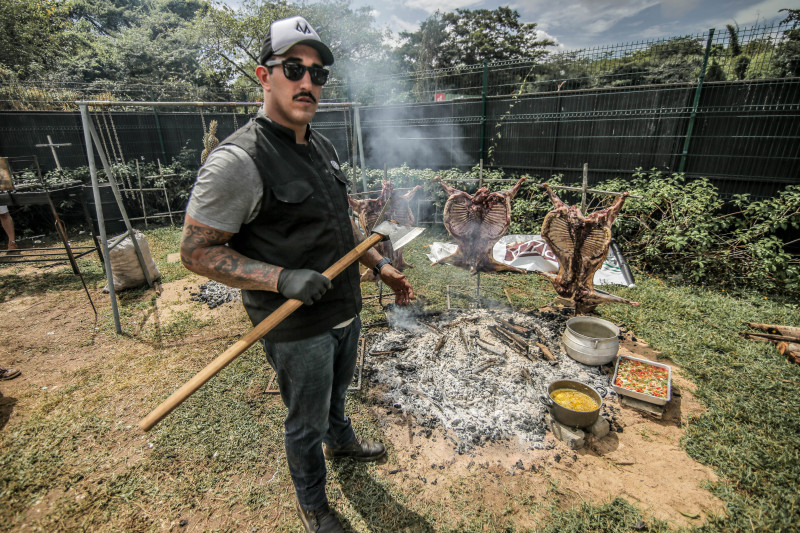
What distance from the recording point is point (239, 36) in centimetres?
1850

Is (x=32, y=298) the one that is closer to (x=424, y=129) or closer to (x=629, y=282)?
(x=424, y=129)

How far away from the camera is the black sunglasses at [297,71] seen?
1812 mm

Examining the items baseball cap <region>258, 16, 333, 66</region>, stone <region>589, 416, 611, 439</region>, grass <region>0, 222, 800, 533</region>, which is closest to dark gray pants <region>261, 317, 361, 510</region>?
grass <region>0, 222, 800, 533</region>

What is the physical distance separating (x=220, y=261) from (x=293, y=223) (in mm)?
397

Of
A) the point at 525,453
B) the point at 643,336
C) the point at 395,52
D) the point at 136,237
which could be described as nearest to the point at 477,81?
the point at 643,336

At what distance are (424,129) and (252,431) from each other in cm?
922

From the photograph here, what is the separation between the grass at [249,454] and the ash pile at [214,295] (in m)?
1.08

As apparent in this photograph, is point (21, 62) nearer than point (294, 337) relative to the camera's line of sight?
No

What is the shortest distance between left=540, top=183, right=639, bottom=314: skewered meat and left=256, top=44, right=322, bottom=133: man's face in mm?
3556

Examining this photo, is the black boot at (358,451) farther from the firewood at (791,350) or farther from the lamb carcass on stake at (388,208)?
the firewood at (791,350)

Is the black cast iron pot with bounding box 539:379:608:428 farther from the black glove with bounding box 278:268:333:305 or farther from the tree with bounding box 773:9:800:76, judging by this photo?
the tree with bounding box 773:9:800:76

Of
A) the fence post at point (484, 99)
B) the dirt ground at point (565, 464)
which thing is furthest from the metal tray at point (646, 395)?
the fence post at point (484, 99)

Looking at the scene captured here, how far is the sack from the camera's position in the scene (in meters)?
5.75

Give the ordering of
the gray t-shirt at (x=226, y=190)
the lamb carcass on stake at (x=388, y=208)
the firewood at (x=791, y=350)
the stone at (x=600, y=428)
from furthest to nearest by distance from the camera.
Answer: the lamb carcass on stake at (x=388, y=208) < the firewood at (x=791, y=350) < the stone at (x=600, y=428) < the gray t-shirt at (x=226, y=190)
